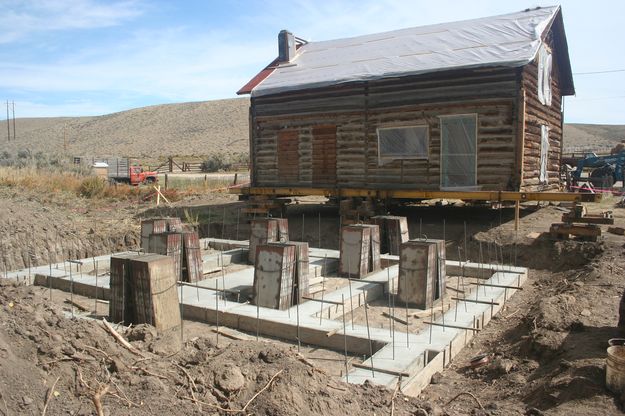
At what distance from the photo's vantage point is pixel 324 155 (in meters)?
15.7

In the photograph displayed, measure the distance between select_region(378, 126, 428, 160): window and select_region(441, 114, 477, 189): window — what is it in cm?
56

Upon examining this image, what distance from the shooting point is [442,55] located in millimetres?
14281

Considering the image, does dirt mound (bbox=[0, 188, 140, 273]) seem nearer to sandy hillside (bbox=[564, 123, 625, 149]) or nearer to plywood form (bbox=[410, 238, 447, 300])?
plywood form (bbox=[410, 238, 447, 300])

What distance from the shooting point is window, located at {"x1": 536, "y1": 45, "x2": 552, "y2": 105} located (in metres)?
14.7

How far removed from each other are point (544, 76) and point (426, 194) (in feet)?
18.2

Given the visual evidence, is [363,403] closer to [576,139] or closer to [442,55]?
[442,55]

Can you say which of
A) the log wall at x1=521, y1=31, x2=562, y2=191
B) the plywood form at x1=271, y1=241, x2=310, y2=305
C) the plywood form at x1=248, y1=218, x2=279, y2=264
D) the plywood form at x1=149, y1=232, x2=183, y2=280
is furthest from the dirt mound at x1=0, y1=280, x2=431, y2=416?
the log wall at x1=521, y1=31, x2=562, y2=191

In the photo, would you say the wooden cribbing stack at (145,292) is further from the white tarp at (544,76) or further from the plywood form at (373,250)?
the white tarp at (544,76)

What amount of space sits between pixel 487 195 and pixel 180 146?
7102 centimetres

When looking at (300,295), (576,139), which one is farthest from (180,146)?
(300,295)

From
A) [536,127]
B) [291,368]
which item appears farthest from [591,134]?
[291,368]

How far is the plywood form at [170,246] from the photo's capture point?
9.11 meters

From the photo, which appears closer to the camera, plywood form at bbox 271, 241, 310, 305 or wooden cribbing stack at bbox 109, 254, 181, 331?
wooden cribbing stack at bbox 109, 254, 181, 331

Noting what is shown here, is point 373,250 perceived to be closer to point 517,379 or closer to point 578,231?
point 578,231
